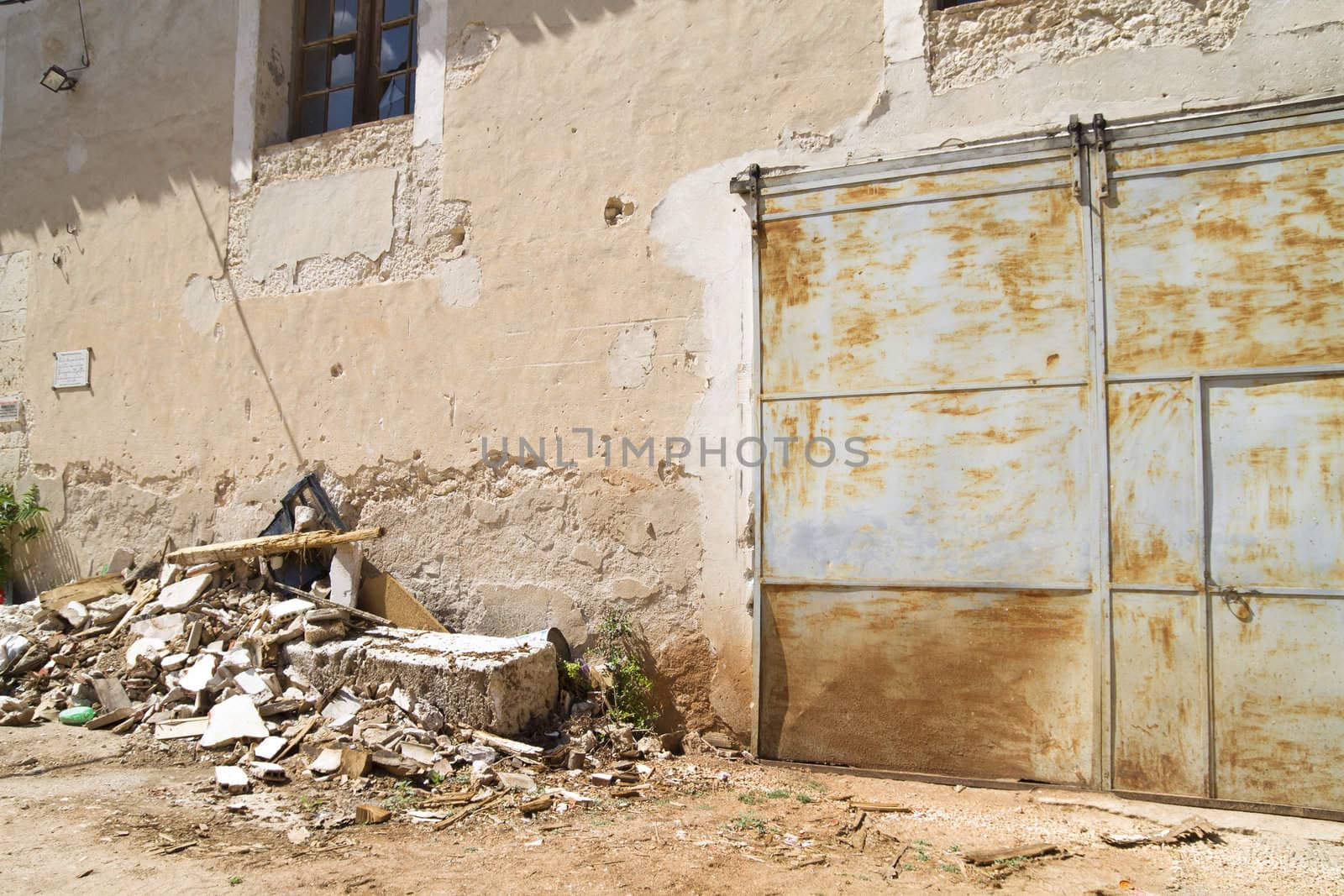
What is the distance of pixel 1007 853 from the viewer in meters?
3.21

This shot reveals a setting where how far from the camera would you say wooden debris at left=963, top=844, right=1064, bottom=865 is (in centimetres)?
316

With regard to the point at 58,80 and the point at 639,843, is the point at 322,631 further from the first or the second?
the point at 58,80

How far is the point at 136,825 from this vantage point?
334 centimetres

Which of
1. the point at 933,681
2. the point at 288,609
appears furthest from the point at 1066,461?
the point at 288,609

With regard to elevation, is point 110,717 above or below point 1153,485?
below

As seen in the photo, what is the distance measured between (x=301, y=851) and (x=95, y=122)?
18.4ft

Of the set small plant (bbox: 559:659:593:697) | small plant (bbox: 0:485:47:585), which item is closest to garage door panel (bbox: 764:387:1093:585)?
small plant (bbox: 559:659:593:697)

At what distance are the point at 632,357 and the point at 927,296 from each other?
4.74ft

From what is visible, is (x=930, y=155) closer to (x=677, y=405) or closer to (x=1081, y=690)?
(x=677, y=405)

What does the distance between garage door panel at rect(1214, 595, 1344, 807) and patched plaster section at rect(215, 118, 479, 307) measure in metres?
3.92

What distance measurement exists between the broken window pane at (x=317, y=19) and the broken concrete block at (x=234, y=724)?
14.1 ft

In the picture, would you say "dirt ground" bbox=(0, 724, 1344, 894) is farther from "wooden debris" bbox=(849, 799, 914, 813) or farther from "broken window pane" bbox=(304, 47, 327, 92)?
"broken window pane" bbox=(304, 47, 327, 92)

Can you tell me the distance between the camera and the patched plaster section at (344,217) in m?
5.28

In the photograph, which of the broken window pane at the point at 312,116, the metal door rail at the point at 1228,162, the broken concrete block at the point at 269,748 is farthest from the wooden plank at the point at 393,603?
Answer: the metal door rail at the point at 1228,162
